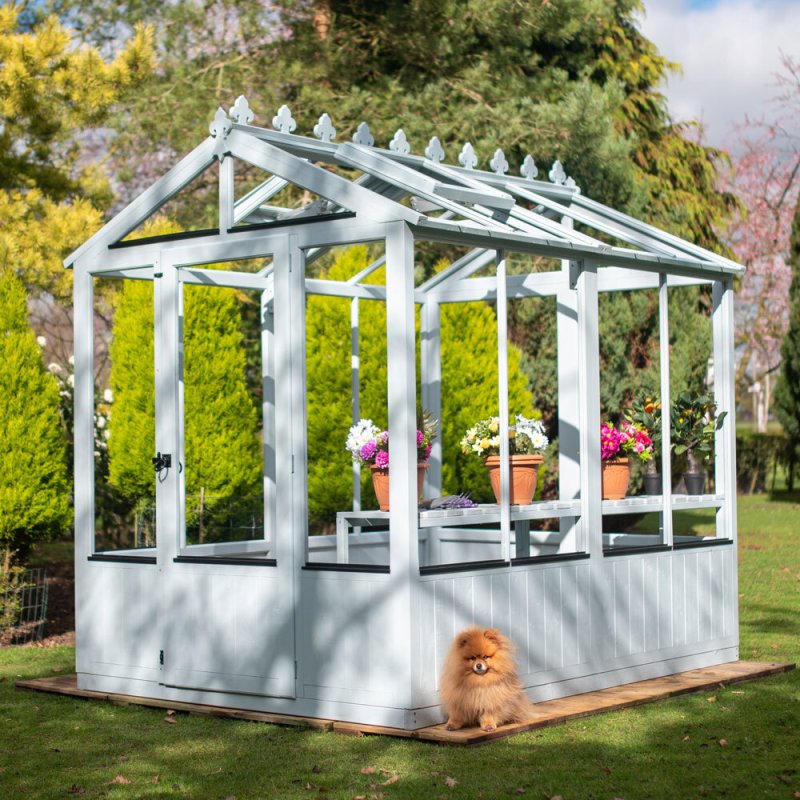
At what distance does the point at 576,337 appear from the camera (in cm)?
820

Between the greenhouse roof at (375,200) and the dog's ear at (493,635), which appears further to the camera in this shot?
the greenhouse roof at (375,200)

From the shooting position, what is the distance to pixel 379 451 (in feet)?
24.5

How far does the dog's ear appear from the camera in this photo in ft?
20.4

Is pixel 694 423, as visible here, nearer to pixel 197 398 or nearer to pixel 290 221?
pixel 290 221

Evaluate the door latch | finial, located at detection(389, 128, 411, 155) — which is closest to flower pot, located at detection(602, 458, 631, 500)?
finial, located at detection(389, 128, 411, 155)

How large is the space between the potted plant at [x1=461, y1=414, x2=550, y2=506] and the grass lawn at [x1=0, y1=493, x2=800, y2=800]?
50.0 inches

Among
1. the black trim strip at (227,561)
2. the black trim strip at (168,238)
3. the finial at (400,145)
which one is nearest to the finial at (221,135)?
the black trim strip at (168,238)

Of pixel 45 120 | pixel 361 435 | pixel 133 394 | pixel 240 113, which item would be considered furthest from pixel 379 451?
pixel 45 120

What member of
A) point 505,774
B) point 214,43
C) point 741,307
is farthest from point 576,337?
point 741,307

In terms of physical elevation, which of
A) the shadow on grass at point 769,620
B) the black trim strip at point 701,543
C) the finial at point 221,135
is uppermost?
the finial at point 221,135

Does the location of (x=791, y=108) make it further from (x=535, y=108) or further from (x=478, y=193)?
(x=478, y=193)

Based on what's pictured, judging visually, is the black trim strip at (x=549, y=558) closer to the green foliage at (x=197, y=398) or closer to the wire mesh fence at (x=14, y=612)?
the wire mesh fence at (x=14, y=612)

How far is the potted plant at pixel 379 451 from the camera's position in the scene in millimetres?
7410

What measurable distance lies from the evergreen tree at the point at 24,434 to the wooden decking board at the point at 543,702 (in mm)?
1690
